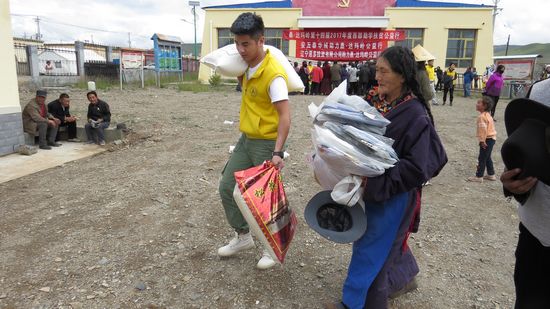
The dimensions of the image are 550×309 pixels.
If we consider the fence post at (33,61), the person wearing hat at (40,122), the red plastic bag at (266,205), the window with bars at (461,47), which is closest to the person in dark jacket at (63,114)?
the person wearing hat at (40,122)

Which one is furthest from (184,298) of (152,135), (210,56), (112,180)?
(152,135)

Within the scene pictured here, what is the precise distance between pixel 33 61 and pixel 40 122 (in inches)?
426

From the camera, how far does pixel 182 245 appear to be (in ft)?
11.1

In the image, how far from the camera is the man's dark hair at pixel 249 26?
252 cm

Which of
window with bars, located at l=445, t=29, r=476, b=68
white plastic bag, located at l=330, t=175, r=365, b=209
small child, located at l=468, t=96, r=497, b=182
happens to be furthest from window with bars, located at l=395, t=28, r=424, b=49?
white plastic bag, located at l=330, t=175, r=365, b=209

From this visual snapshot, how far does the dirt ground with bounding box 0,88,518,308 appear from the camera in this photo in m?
2.70

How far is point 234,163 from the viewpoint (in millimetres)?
2922

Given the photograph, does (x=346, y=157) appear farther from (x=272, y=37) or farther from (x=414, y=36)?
(x=414, y=36)

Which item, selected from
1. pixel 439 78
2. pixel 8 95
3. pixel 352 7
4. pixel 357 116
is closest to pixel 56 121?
pixel 8 95

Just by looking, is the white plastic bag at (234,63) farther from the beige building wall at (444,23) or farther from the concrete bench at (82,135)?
the beige building wall at (444,23)

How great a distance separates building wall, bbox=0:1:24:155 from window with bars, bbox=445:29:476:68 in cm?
2377

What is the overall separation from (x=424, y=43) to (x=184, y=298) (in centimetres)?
2472

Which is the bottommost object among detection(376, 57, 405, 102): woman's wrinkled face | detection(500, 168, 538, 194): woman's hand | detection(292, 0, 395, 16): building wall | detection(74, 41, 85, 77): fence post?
detection(500, 168, 538, 194): woman's hand

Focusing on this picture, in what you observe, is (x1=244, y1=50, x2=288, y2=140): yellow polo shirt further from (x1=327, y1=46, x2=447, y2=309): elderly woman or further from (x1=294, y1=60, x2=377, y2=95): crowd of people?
(x1=294, y1=60, x2=377, y2=95): crowd of people
